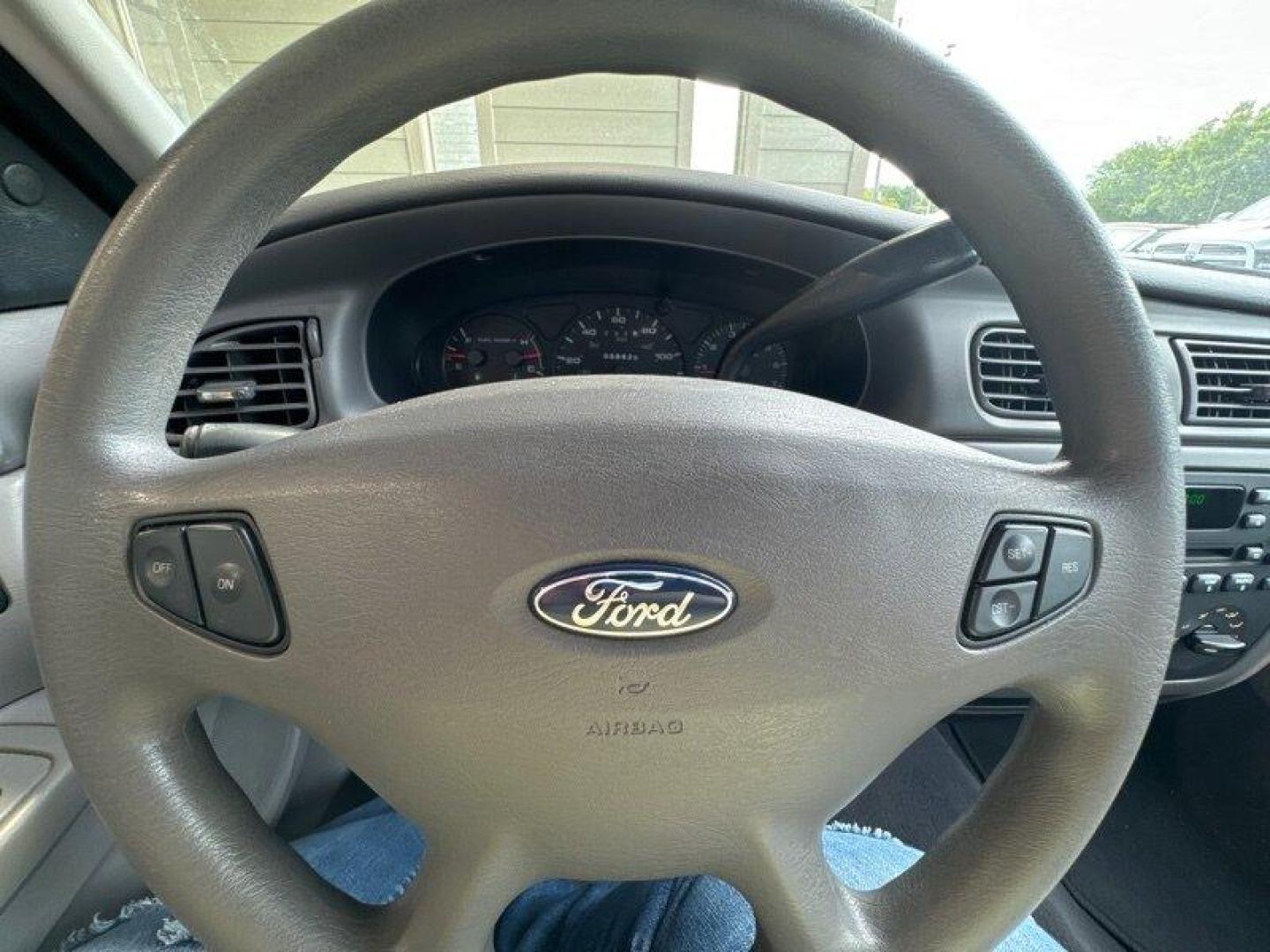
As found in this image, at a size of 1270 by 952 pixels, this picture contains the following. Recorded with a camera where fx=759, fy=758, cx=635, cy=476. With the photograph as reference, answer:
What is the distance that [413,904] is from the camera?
519 mm

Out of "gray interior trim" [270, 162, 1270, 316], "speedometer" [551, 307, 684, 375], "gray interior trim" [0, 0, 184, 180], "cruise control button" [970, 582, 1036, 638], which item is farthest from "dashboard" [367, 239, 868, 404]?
"cruise control button" [970, 582, 1036, 638]

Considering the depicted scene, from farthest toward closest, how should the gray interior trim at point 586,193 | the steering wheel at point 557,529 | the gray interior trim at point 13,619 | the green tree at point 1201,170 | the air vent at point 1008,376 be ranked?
the green tree at point 1201,170, the air vent at point 1008,376, the gray interior trim at point 586,193, the gray interior trim at point 13,619, the steering wheel at point 557,529

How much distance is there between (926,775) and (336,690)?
1174 millimetres

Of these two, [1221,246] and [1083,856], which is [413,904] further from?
[1221,246]

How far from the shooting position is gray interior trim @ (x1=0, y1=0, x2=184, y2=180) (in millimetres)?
897

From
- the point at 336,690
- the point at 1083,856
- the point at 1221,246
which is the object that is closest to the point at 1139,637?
the point at 336,690

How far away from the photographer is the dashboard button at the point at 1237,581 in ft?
3.70

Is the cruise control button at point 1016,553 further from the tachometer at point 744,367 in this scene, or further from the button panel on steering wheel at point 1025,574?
the tachometer at point 744,367

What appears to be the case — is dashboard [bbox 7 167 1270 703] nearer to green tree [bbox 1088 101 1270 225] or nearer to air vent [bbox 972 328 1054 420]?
air vent [bbox 972 328 1054 420]

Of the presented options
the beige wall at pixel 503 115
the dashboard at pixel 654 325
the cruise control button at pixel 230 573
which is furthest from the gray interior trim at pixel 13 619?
the beige wall at pixel 503 115

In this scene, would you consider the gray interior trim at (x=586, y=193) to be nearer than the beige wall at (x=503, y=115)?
Yes

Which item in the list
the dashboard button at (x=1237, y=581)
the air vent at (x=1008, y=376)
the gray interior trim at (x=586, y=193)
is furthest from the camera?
the dashboard button at (x=1237, y=581)

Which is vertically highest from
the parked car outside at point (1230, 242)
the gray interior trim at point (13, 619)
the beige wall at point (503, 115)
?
the beige wall at point (503, 115)

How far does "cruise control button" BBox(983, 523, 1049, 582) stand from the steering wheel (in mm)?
13
